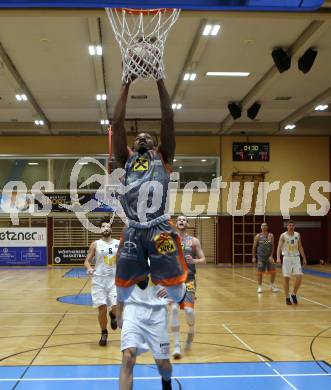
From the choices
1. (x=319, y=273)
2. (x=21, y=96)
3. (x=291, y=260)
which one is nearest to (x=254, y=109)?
(x=319, y=273)

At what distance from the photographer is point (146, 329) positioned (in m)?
4.62

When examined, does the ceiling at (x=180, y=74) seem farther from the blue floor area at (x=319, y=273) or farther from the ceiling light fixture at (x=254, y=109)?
the blue floor area at (x=319, y=273)

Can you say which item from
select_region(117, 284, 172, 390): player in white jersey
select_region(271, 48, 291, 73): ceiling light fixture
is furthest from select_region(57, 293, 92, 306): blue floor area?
select_region(117, 284, 172, 390): player in white jersey

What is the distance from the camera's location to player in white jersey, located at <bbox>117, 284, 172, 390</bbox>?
4.41 metres

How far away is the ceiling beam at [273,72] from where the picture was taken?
13.4 meters

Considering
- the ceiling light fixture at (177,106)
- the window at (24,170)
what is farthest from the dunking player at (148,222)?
the window at (24,170)

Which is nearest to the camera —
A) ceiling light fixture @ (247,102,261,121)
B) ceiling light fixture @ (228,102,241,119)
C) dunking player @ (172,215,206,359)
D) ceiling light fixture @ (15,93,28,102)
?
dunking player @ (172,215,206,359)

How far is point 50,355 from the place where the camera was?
25.4 ft

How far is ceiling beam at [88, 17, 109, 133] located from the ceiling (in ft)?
0.12

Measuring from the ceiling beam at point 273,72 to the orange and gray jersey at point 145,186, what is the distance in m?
10.5

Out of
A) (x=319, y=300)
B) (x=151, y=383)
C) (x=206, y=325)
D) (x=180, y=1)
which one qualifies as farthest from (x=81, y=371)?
(x=319, y=300)

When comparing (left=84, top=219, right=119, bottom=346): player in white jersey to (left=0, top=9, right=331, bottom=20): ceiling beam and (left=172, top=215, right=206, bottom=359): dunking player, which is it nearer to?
(left=172, top=215, right=206, bottom=359): dunking player

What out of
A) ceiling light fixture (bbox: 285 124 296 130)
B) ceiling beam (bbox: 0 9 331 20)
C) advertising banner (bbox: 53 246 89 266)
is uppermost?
ceiling beam (bbox: 0 9 331 20)

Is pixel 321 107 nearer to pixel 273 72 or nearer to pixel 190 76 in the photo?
pixel 273 72
